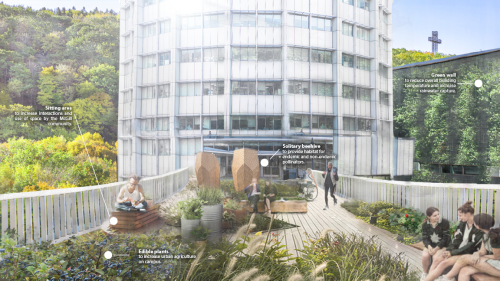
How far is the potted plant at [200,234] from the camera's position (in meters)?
3.43

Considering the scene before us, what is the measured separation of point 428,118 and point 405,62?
92 cm

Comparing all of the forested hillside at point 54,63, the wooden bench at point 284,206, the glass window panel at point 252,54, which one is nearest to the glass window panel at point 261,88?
the glass window panel at point 252,54

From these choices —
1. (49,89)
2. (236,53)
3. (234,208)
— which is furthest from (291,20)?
(49,89)

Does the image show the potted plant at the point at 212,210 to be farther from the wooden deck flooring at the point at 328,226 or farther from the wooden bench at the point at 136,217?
the wooden deck flooring at the point at 328,226

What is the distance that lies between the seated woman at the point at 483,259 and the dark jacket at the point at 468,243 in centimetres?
5

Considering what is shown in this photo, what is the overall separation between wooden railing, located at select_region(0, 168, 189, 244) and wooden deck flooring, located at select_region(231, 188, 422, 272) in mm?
1682

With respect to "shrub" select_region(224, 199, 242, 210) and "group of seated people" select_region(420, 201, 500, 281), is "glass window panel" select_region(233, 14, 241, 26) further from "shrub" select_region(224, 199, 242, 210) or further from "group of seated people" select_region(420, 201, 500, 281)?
"group of seated people" select_region(420, 201, 500, 281)

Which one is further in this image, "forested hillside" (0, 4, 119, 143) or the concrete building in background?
"forested hillside" (0, 4, 119, 143)

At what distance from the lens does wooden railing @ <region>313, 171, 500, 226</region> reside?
3.65 m

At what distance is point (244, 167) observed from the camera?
3.44m

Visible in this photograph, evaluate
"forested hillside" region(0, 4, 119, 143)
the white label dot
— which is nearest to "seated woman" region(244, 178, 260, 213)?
the white label dot

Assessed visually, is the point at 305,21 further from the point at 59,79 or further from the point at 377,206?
the point at 59,79

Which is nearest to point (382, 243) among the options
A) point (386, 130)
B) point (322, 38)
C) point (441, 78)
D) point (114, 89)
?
point (386, 130)

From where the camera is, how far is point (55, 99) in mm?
4512
